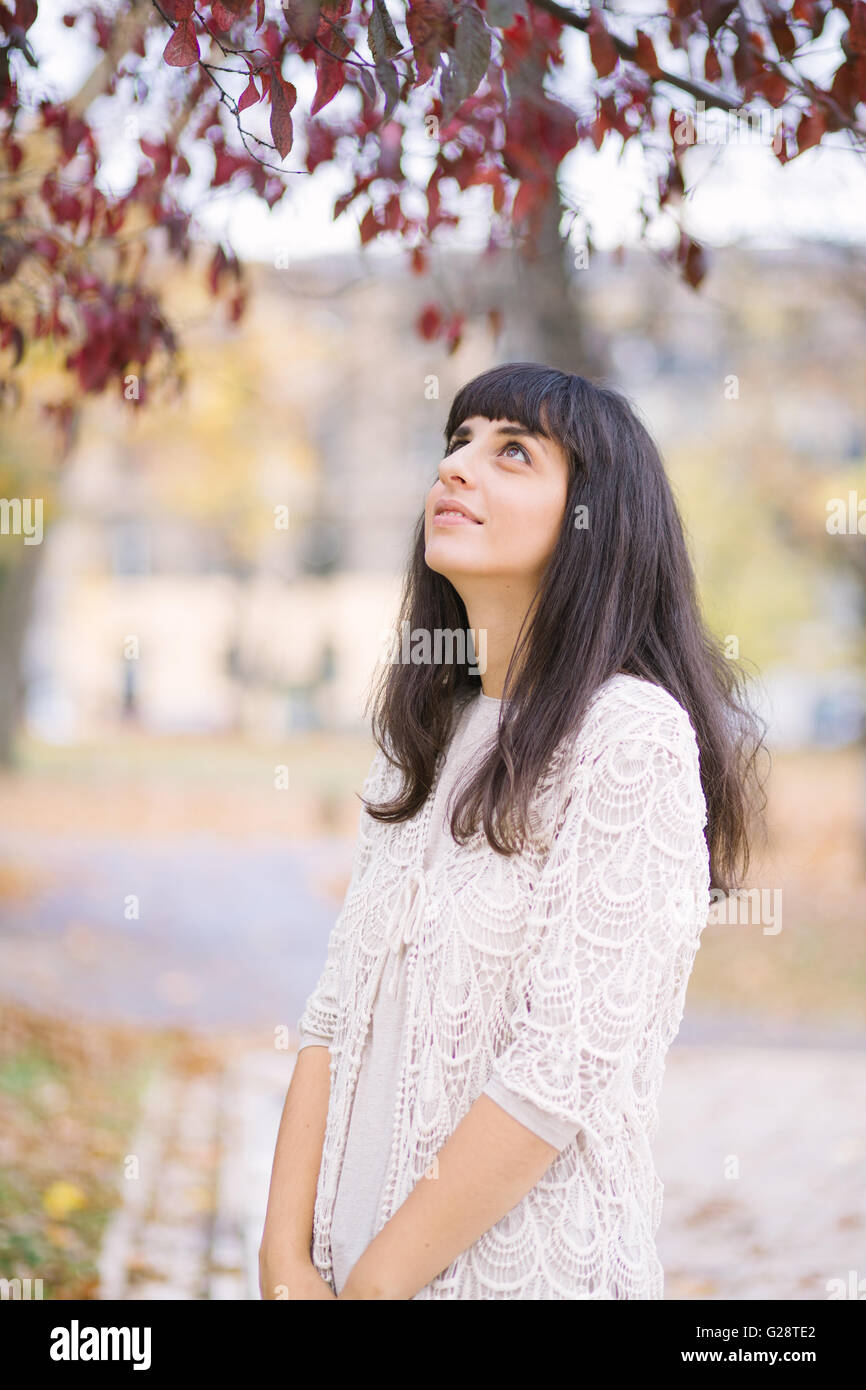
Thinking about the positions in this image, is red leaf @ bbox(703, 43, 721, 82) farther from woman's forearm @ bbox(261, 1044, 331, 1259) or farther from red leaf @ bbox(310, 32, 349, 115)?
woman's forearm @ bbox(261, 1044, 331, 1259)

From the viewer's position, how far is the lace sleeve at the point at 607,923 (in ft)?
5.81

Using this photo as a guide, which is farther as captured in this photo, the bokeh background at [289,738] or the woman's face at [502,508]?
the bokeh background at [289,738]

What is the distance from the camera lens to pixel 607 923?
5.88 ft

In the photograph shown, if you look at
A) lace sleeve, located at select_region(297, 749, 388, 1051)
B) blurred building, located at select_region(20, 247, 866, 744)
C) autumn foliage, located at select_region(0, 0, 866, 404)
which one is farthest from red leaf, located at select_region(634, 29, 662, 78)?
blurred building, located at select_region(20, 247, 866, 744)

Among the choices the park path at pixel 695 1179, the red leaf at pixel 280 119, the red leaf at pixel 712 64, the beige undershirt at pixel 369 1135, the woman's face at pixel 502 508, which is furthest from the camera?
the park path at pixel 695 1179

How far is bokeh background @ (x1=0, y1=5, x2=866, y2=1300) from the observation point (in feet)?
16.9

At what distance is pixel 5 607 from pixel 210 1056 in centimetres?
1279

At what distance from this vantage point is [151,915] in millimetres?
11719

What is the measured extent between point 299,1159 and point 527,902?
0.63 m

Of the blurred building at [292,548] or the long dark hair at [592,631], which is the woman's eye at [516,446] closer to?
the long dark hair at [592,631]

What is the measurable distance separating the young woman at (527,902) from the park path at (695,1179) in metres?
2.39

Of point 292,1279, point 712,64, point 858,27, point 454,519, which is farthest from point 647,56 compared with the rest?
point 292,1279

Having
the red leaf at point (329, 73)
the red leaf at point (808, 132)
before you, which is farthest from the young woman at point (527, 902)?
the red leaf at point (808, 132)

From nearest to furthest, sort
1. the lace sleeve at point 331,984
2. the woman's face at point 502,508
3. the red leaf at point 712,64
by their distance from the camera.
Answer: the woman's face at point 502,508, the lace sleeve at point 331,984, the red leaf at point 712,64
